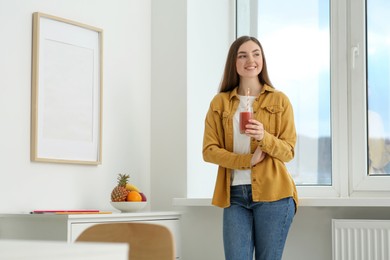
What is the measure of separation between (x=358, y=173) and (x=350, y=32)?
2.42ft

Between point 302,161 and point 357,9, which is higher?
point 357,9

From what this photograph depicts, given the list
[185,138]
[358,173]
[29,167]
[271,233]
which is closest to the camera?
[271,233]

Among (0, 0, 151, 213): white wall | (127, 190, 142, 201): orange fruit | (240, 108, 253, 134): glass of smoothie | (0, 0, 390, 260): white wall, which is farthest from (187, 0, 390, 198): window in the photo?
(240, 108, 253, 134): glass of smoothie

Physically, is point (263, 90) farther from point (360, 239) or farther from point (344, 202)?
point (360, 239)

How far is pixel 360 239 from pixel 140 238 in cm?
181

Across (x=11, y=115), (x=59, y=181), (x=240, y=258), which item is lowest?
(x=240, y=258)

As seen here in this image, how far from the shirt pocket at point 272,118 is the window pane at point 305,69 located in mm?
711

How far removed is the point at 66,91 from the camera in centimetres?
355

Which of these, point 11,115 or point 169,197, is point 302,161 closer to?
point 169,197

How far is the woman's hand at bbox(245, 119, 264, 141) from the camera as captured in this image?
3.02 m

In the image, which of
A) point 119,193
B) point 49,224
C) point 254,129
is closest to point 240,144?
point 254,129

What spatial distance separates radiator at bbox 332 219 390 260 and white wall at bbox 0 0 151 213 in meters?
1.17

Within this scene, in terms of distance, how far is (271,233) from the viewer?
3139 millimetres

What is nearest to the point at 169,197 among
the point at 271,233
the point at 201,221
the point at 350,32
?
the point at 201,221
